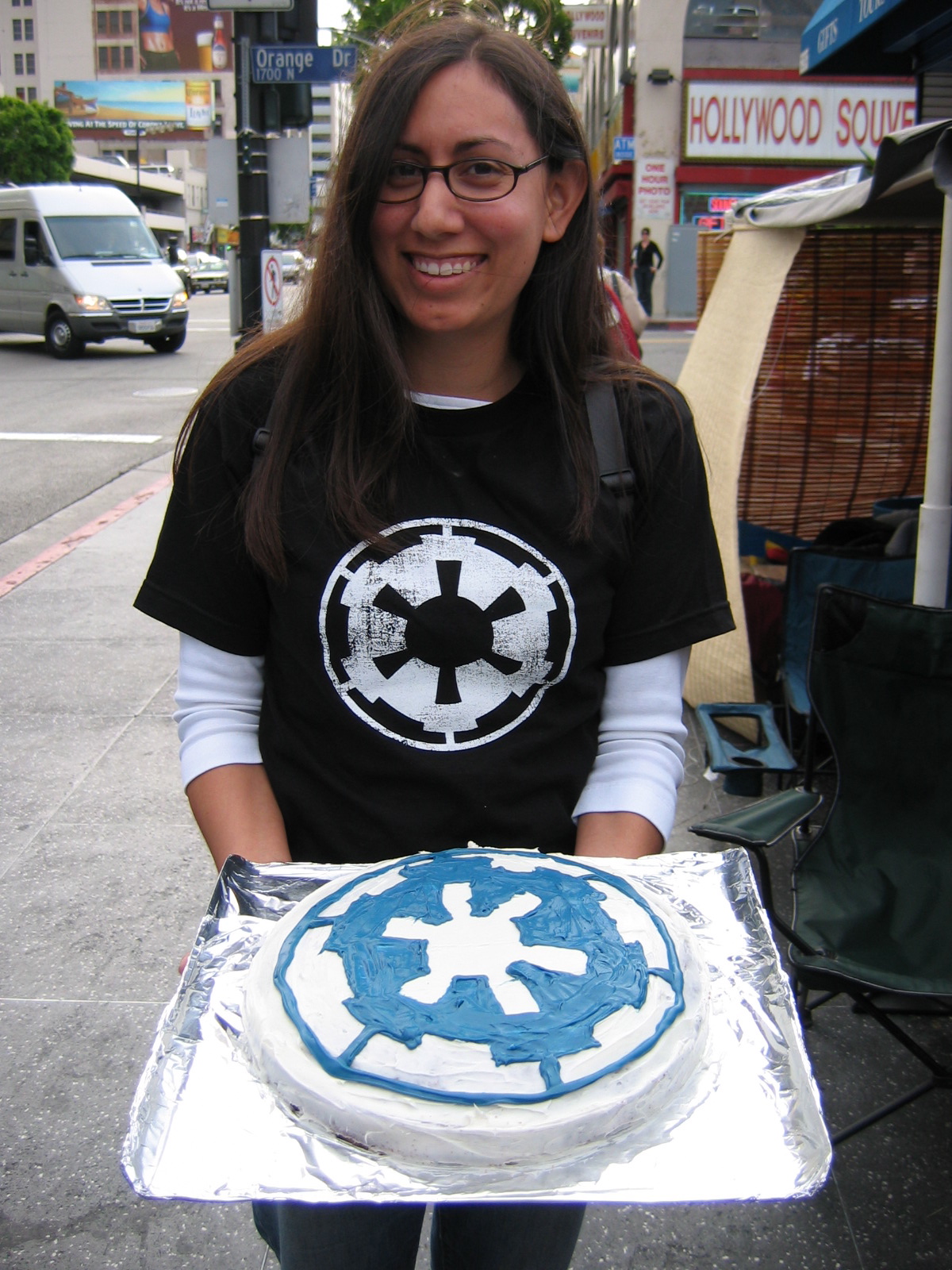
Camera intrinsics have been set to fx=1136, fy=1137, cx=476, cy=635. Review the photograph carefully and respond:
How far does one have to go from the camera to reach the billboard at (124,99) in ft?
301

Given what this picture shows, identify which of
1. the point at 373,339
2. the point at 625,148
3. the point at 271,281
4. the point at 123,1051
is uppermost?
the point at 625,148

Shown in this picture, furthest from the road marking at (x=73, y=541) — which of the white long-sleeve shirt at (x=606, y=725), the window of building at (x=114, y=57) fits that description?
the window of building at (x=114, y=57)

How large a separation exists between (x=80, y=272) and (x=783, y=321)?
45.2ft

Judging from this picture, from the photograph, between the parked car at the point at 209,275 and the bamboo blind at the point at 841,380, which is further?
the parked car at the point at 209,275

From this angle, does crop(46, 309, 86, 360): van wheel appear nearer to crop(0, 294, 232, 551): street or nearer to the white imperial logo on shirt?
crop(0, 294, 232, 551): street

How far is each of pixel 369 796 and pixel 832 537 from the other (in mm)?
3777

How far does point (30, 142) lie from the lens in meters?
45.6

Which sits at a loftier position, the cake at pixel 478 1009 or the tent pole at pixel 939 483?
the tent pole at pixel 939 483

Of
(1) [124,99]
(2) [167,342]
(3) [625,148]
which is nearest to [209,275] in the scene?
(3) [625,148]

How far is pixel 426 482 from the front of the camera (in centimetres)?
151

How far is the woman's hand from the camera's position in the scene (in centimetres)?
157

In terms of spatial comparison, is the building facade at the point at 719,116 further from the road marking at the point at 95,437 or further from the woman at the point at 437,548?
the woman at the point at 437,548

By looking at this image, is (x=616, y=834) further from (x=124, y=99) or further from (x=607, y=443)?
(x=124, y=99)

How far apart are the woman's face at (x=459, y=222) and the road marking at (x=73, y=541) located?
5.42 m
